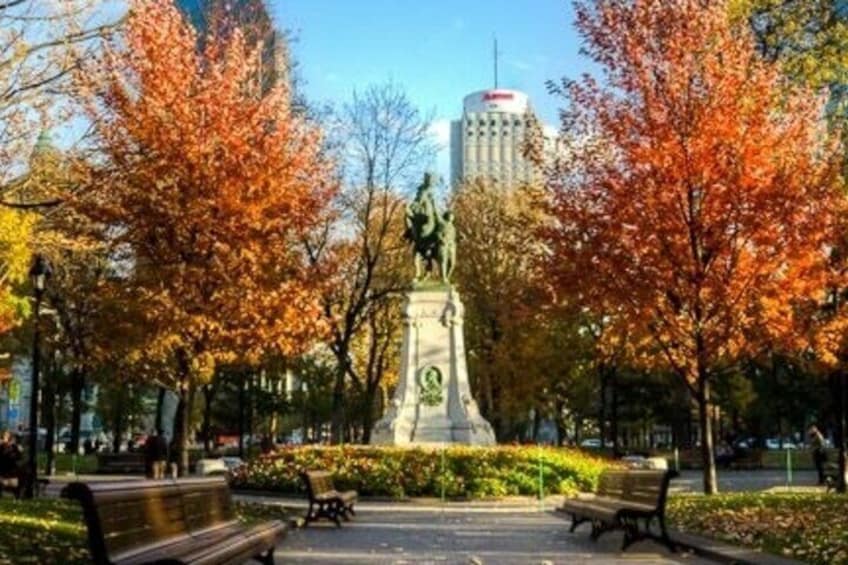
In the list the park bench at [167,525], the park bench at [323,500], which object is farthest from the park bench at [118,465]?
the park bench at [167,525]

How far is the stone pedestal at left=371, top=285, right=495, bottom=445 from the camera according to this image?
3056cm

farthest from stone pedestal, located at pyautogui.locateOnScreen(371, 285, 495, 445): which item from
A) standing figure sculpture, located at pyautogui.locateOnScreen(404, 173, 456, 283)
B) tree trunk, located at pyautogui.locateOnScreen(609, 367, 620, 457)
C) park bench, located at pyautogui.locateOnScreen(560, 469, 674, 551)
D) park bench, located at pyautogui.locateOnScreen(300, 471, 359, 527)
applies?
tree trunk, located at pyautogui.locateOnScreen(609, 367, 620, 457)

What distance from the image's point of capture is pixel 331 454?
87.9ft

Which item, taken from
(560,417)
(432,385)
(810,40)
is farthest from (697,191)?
(560,417)

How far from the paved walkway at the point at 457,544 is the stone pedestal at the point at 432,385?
1027cm

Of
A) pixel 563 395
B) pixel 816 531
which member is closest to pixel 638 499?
pixel 816 531

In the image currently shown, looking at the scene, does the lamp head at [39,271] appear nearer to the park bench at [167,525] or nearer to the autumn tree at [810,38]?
the park bench at [167,525]

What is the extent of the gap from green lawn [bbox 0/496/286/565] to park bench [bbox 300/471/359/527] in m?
3.69

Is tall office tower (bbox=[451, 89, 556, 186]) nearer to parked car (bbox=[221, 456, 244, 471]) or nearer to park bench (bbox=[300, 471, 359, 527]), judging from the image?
parked car (bbox=[221, 456, 244, 471])

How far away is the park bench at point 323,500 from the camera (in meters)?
18.1

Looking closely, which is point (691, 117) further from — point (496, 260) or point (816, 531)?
point (496, 260)

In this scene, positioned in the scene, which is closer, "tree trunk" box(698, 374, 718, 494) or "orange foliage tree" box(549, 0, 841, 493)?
"orange foliage tree" box(549, 0, 841, 493)

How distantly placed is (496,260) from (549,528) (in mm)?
31699

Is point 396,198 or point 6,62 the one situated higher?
point 396,198
